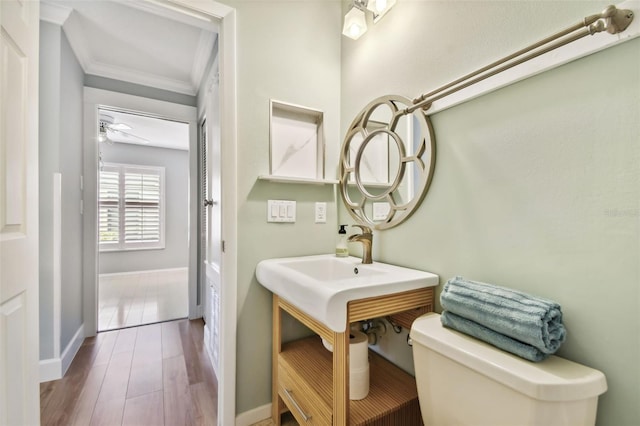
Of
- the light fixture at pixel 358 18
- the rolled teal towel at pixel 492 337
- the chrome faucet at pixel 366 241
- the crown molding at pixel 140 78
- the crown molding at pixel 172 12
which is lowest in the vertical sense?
the rolled teal towel at pixel 492 337

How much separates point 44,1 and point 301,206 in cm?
214

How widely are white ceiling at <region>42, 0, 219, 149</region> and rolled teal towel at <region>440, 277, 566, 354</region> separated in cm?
167

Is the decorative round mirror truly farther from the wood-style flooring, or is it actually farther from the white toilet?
the wood-style flooring

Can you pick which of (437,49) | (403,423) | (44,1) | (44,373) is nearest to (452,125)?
(437,49)

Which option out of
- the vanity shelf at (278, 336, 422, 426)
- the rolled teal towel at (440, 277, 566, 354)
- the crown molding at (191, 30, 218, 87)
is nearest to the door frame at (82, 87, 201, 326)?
the crown molding at (191, 30, 218, 87)

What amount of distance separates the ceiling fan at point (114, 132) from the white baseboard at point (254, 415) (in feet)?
10.3

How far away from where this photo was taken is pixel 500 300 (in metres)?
0.77

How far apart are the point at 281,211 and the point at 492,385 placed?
1138 millimetres

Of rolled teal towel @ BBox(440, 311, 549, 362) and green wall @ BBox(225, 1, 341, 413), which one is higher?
green wall @ BBox(225, 1, 341, 413)

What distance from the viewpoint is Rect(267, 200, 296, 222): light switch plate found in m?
1.50

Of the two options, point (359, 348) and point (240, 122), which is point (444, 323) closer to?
point (359, 348)

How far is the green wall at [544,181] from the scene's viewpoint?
0.68 meters

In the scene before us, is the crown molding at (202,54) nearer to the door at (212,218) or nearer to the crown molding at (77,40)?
the door at (212,218)

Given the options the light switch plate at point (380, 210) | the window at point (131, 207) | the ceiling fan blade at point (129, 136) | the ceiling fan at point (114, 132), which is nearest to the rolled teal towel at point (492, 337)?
the light switch plate at point (380, 210)
